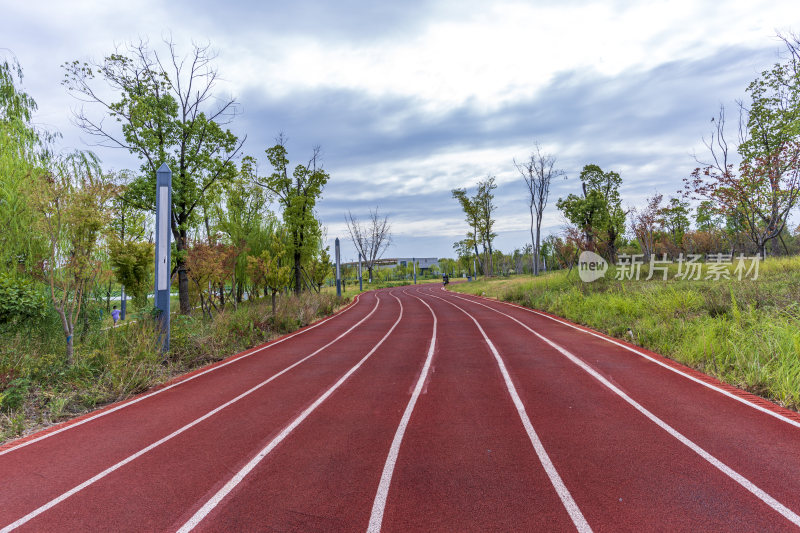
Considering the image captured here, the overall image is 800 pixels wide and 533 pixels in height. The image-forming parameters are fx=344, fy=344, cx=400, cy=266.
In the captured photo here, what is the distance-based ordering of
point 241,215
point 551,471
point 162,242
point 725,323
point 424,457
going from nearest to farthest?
point 551,471, point 424,457, point 725,323, point 162,242, point 241,215

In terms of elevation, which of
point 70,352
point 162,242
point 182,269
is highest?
point 162,242

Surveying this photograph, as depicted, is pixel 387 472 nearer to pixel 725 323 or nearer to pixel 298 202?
pixel 725 323

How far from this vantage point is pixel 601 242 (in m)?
24.8

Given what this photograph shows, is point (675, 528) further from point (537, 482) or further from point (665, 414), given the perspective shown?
point (665, 414)

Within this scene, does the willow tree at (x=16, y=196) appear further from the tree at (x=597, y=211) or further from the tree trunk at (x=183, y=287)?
the tree at (x=597, y=211)

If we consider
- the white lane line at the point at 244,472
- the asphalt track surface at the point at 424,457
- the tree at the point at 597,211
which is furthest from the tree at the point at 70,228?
the tree at the point at 597,211

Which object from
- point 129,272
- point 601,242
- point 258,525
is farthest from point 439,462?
point 601,242

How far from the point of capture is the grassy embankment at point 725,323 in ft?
18.6

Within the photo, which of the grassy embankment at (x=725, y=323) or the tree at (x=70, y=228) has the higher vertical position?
the tree at (x=70, y=228)

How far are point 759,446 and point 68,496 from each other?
285 inches

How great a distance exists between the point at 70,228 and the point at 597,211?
2788 cm

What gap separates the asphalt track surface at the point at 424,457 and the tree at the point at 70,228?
10.2ft

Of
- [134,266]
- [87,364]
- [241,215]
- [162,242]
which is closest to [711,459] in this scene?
[87,364]

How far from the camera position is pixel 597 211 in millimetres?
24969
